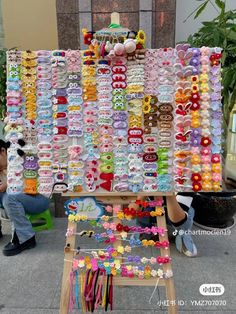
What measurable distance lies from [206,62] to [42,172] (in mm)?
1150

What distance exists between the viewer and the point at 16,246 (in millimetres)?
3068

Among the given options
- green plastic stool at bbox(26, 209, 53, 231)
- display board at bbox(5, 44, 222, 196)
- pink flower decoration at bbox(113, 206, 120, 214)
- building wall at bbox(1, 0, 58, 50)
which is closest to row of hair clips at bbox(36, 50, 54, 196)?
display board at bbox(5, 44, 222, 196)

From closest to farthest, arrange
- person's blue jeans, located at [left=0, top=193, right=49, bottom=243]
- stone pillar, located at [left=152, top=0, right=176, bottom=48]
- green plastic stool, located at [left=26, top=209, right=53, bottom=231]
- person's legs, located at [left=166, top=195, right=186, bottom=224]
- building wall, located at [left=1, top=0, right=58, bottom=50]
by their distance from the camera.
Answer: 1. person's legs, located at [left=166, top=195, right=186, bottom=224]
2. person's blue jeans, located at [left=0, top=193, right=49, bottom=243]
3. stone pillar, located at [left=152, top=0, right=176, bottom=48]
4. green plastic stool, located at [left=26, top=209, right=53, bottom=231]
5. building wall, located at [left=1, top=0, right=58, bottom=50]

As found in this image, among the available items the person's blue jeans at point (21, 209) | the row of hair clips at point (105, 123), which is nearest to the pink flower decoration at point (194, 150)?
the row of hair clips at point (105, 123)

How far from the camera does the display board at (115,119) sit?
1.91 metres

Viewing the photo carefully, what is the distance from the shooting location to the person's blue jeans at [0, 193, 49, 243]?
2.98m

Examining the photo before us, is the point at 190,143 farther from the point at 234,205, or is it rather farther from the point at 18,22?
the point at 18,22

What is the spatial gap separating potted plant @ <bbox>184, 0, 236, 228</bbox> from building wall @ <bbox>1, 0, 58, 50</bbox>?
1747 mm

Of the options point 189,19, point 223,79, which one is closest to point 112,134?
point 223,79

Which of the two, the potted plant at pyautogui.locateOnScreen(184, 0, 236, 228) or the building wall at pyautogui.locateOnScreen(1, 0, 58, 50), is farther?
the building wall at pyautogui.locateOnScreen(1, 0, 58, 50)

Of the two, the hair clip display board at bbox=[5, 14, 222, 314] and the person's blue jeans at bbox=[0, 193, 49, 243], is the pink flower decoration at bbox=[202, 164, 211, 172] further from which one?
the person's blue jeans at bbox=[0, 193, 49, 243]

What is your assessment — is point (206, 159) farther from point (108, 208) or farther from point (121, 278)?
point (121, 278)

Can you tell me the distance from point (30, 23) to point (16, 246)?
2.76m

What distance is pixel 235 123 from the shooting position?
4379mm
